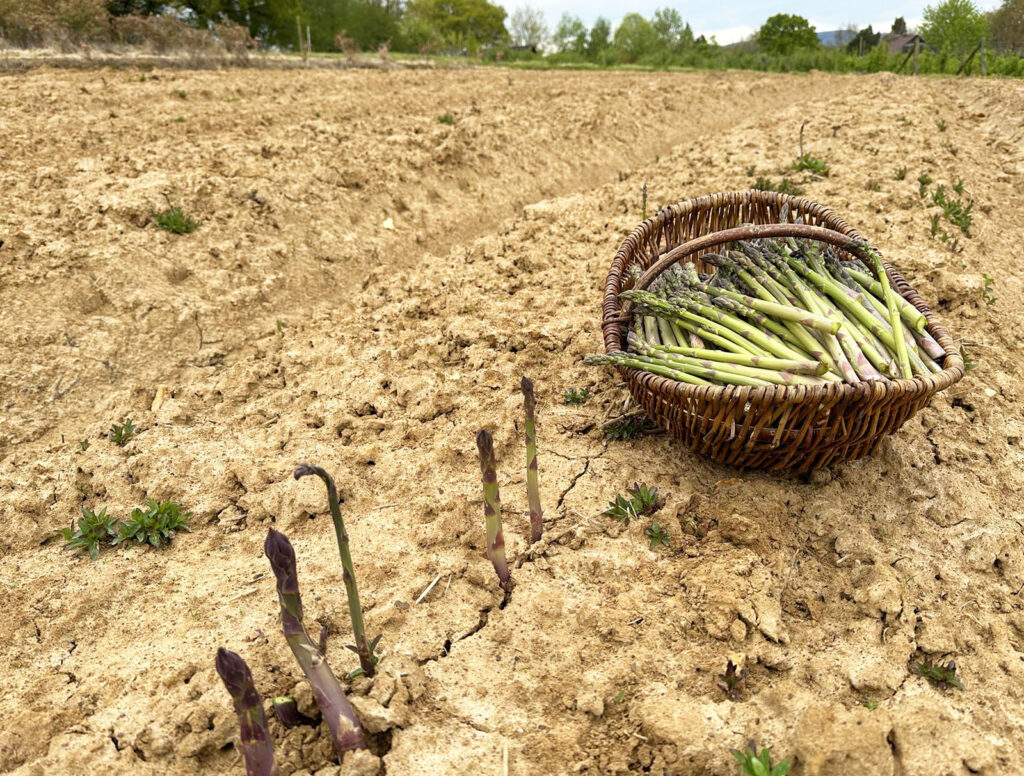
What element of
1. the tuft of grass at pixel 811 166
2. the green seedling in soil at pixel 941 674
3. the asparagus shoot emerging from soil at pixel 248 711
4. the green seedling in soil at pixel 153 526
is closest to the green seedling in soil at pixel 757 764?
the green seedling in soil at pixel 941 674

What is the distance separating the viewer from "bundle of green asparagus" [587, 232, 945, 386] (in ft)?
8.93

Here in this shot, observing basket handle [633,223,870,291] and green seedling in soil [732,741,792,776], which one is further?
basket handle [633,223,870,291]

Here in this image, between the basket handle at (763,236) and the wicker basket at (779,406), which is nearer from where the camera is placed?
the wicker basket at (779,406)

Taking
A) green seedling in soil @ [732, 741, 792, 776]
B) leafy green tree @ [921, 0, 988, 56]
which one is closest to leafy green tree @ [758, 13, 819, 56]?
leafy green tree @ [921, 0, 988, 56]

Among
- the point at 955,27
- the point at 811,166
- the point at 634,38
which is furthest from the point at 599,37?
the point at 811,166

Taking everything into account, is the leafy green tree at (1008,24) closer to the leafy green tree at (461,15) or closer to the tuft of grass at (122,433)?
the tuft of grass at (122,433)

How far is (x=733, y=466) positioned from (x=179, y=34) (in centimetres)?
1677

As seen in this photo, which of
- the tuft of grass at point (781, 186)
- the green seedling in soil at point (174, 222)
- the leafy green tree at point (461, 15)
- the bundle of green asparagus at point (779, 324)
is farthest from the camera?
the leafy green tree at point (461, 15)

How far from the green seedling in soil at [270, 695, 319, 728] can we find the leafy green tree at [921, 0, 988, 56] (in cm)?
2252

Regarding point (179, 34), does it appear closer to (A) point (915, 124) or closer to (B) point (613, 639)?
(A) point (915, 124)

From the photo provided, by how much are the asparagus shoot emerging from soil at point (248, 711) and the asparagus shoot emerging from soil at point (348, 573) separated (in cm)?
39

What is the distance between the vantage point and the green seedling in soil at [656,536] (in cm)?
278

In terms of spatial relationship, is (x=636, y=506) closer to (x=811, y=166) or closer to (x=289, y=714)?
(x=289, y=714)

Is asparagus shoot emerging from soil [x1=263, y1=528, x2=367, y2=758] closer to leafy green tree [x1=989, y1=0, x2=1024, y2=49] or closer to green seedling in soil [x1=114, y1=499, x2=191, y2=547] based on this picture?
green seedling in soil [x1=114, y1=499, x2=191, y2=547]
